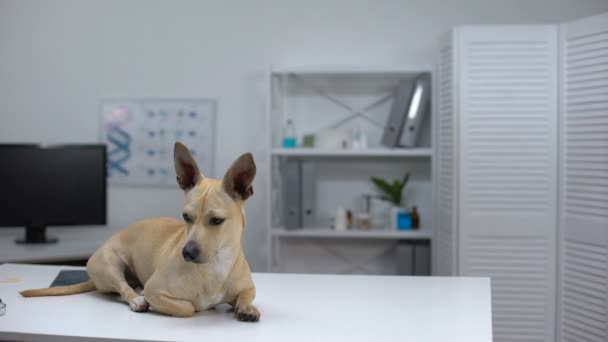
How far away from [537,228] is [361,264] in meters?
1.11

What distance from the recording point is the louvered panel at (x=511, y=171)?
126 inches

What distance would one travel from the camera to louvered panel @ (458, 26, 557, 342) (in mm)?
3193

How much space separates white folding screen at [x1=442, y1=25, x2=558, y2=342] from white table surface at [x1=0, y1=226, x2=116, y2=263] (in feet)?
6.62

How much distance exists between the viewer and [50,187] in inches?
144

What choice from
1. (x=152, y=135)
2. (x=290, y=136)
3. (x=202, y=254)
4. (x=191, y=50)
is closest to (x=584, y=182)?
(x=290, y=136)

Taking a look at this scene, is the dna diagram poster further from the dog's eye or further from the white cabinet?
the dog's eye

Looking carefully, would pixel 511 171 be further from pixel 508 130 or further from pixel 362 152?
pixel 362 152

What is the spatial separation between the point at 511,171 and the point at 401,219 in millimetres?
721

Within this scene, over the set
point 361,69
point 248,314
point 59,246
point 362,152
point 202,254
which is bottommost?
point 59,246

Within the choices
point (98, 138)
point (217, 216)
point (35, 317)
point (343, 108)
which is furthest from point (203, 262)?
point (98, 138)

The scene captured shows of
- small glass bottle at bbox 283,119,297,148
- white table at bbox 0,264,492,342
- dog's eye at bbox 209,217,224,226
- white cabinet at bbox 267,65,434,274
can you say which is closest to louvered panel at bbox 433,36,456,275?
white cabinet at bbox 267,65,434,274

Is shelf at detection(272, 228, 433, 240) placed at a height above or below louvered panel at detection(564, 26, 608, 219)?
below

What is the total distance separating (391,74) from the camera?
3.78m

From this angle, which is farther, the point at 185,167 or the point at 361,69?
the point at 361,69
